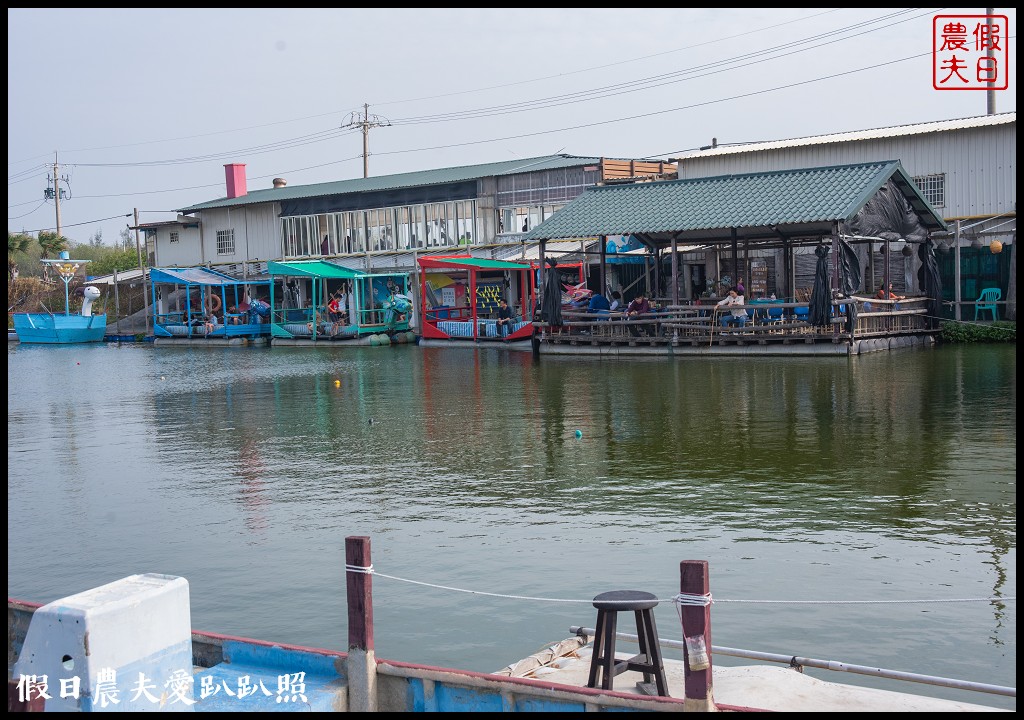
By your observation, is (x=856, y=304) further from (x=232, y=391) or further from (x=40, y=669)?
(x=40, y=669)

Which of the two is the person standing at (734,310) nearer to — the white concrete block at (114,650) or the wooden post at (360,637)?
the wooden post at (360,637)

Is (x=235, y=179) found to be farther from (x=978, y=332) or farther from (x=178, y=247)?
(x=978, y=332)

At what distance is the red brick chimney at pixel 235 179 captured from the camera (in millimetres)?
53906

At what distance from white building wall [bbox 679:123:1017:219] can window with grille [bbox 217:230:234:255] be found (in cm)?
2879

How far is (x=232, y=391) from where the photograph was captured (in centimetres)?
2492

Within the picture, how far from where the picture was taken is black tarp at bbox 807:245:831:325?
84.0 feet

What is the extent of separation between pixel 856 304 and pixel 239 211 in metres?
33.2

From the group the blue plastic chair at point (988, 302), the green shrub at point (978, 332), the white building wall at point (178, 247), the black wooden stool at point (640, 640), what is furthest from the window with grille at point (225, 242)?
the black wooden stool at point (640, 640)

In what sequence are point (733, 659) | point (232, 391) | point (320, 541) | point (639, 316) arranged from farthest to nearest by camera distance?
point (639, 316) → point (232, 391) → point (320, 541) → point (733, 659)

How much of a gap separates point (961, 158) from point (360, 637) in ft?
A: 97.1

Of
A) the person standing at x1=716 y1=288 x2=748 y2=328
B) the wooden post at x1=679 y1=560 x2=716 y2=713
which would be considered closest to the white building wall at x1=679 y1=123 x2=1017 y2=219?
the person standing at x1=716 y1=288 x2=748 y2=328

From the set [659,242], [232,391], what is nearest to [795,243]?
[659,242]

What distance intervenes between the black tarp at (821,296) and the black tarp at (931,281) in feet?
18.9

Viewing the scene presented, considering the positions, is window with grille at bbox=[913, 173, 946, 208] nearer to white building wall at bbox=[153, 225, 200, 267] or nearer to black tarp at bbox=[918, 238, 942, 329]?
black tarp at bbox=[918, 238, 942, 329]
